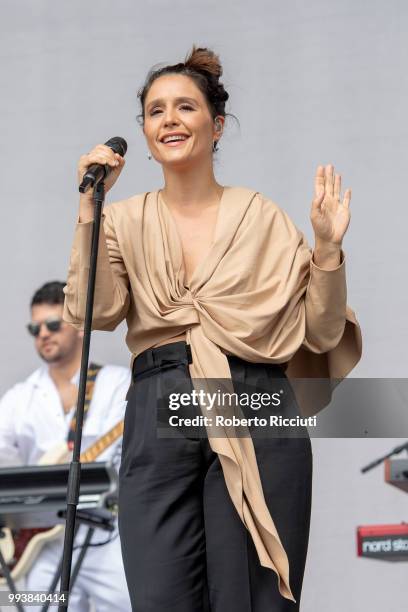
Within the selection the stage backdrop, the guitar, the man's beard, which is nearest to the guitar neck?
the guitar

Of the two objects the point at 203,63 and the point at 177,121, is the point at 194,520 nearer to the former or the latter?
the point at 177,121

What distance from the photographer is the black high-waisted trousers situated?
A: 2084 mm

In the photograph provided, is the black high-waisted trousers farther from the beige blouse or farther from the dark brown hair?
the dark brown hair

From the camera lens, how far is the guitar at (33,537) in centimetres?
432

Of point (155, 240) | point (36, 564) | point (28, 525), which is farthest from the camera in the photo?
point (36, 564)

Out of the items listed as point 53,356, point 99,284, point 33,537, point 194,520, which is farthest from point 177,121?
point 33,537

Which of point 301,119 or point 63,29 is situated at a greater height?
point 63,29

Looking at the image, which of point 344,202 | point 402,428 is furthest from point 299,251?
point 402,428

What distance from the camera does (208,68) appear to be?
242 centimetres

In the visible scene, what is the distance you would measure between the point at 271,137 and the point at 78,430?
2.45m

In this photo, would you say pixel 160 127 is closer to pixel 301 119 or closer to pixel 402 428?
pixel 402 428

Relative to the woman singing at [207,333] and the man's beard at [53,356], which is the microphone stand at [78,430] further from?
the man's beard at [53,356]

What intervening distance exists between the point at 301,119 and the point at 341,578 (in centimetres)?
173

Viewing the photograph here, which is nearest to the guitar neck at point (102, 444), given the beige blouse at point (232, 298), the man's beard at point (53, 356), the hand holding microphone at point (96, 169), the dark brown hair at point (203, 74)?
the man's beard at point (53, 356)
